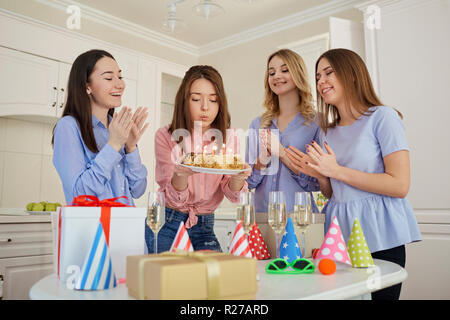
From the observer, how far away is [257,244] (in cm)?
127

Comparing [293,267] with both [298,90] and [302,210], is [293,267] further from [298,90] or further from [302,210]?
[298,90]

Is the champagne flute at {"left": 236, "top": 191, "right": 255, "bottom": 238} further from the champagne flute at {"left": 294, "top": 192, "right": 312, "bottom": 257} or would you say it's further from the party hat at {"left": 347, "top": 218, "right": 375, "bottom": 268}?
the party hat at {"left": 347, "top": 218, "right": 375, "bottom": 268}

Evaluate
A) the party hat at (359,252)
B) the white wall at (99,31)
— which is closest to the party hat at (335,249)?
the party hat at (359,252)

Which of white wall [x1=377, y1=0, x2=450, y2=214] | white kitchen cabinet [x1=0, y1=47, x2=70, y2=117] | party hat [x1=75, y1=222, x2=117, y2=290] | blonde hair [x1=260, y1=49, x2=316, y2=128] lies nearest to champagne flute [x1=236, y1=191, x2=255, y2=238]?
party hat [x1=75, y1=222, x2=117, y2=290]

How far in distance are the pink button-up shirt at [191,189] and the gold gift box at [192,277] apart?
A: 0.80 metres

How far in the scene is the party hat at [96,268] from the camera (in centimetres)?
83

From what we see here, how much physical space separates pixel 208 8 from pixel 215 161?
60.5 inches

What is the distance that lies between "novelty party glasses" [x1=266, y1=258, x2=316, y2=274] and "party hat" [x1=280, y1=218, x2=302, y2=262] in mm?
100

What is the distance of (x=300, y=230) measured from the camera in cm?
119

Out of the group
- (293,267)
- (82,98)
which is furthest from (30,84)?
(293,267)

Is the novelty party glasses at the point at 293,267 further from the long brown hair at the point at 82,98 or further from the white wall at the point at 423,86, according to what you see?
the white wall at the point at 423,86

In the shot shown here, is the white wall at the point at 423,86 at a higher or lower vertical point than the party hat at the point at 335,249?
higher

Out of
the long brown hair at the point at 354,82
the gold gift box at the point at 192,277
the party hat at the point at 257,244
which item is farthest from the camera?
the long brown hair at the point at 354,82

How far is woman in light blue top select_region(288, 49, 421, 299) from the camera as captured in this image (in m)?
1.34
